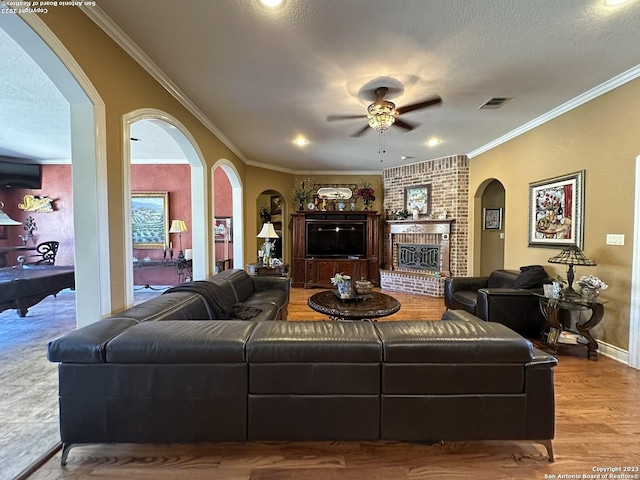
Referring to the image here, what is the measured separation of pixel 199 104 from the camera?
3.29 metres

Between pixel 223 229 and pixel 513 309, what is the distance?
552 centimetres

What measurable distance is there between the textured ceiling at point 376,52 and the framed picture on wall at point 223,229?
9.57 feet

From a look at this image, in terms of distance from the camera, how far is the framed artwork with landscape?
10.6 feet

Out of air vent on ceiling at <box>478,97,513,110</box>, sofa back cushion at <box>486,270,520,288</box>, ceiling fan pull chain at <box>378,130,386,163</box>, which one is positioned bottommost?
sofa back cushion at <box>486,270,520,288</box>

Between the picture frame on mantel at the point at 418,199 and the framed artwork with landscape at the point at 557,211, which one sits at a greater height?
the picture frame on mantel at the point at 418,199

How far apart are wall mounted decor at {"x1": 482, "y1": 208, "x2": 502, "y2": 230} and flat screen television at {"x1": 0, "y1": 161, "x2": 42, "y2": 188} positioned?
30.7ft

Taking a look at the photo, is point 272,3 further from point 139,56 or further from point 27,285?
point 27,285

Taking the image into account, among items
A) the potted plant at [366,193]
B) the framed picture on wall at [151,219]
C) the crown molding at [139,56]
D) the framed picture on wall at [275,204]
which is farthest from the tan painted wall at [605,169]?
→ the framed picture on wall at [151,219]

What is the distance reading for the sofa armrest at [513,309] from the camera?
3.25 meters

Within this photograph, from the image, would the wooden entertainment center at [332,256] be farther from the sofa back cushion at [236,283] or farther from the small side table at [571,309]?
the small side table at [571,309]

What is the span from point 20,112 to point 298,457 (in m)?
5.29

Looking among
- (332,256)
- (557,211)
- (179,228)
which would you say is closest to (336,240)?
(332,256)

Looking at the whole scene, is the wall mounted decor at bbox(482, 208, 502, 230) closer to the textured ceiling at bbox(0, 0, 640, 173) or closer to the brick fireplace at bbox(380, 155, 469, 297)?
the brick fireplace at bbox(380, 155, 469, 297)

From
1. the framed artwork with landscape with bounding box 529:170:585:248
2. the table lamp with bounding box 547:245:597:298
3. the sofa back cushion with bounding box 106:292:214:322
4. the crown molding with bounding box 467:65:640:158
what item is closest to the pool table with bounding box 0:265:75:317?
the sofa back cushion with bounding box 106:292:214:322
